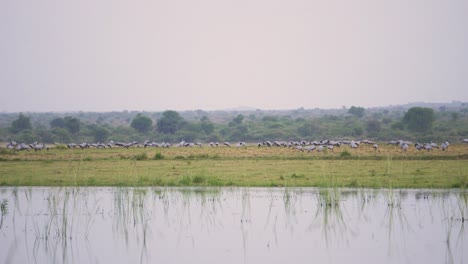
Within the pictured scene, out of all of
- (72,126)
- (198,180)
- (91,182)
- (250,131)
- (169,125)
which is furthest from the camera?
(169,125)

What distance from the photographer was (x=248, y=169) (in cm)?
2967

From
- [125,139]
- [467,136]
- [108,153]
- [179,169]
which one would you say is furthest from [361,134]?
[179,169]

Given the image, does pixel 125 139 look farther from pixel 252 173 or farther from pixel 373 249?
pixel 373 249

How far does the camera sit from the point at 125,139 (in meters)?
70.6

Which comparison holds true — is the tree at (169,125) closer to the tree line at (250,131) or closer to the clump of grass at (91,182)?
the tree line at (250,131)

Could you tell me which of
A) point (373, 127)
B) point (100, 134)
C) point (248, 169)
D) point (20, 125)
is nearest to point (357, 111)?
point (373, 127)

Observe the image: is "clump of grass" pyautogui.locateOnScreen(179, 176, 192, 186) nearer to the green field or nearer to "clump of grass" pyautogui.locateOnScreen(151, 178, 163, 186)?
the green field

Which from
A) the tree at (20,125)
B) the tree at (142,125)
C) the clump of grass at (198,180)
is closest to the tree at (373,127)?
the tree at (142,125)

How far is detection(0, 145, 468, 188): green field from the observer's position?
2398cm

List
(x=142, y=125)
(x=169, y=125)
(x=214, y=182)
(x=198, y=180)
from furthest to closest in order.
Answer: (x=142, y=125)
(x=169, y=125)
(x=198, y=180)
(x=214, y=182)

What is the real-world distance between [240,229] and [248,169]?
14.4 meters

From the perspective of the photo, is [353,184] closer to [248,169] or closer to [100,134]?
[248,169]

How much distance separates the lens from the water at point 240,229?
12.6 metres

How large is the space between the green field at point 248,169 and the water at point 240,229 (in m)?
1.11
